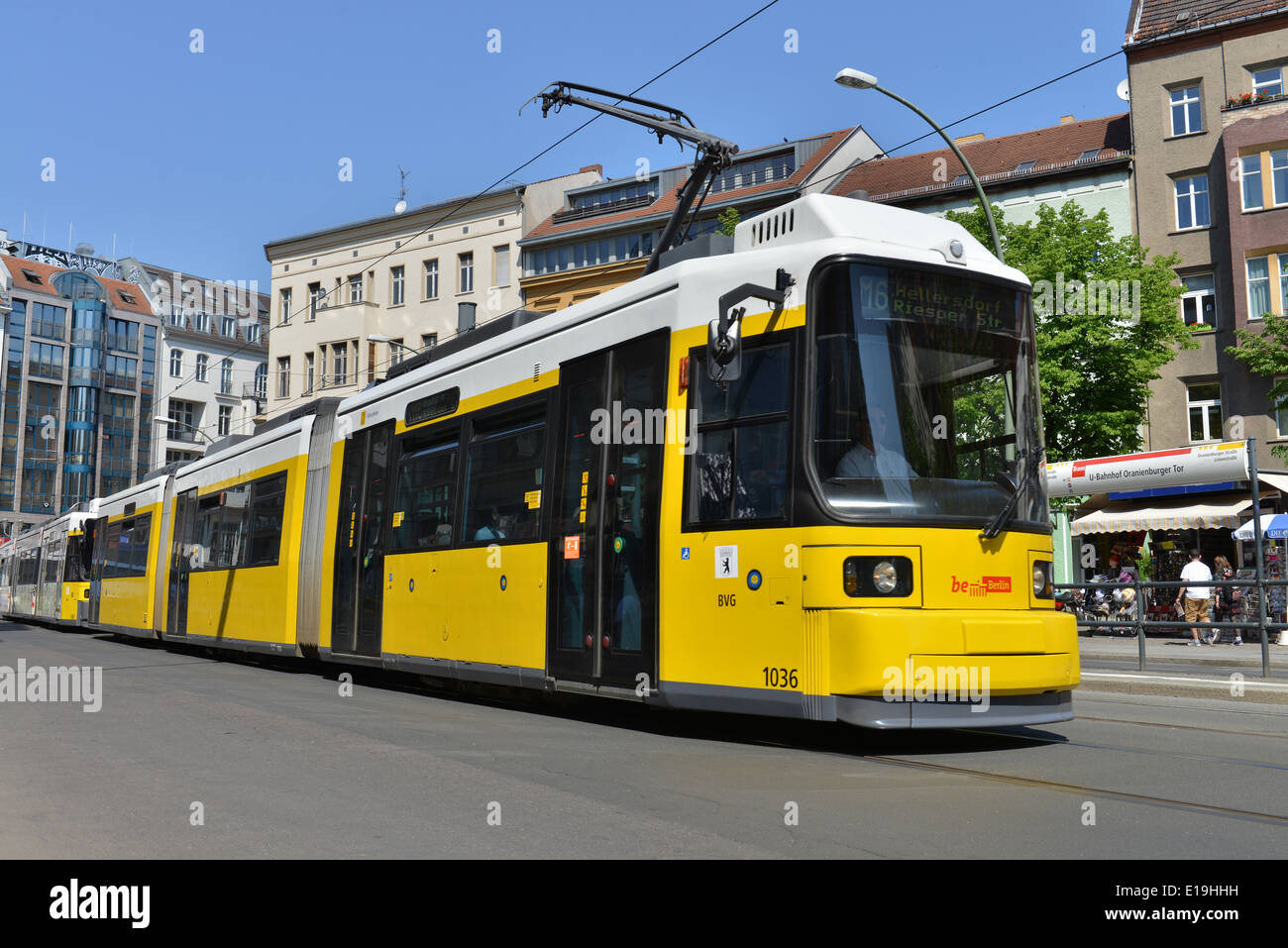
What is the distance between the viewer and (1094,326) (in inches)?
1125

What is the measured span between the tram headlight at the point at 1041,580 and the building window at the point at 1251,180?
95.0 ft

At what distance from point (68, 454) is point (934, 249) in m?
86.7

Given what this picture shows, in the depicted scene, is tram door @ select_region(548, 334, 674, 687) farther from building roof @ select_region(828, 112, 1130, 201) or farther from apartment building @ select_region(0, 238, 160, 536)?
apartment building @ select_region(0, 238, 160, 536)

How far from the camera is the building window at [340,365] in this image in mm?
54281

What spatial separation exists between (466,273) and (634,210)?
8.14 meters

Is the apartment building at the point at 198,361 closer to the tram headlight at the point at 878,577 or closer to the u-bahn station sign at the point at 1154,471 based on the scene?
the u-bahn station sign at the point at 1154,471

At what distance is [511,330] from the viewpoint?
10516 mm

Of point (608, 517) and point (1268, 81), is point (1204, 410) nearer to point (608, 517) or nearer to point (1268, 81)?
point (1268, 81)

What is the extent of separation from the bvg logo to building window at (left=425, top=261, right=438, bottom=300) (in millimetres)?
47538

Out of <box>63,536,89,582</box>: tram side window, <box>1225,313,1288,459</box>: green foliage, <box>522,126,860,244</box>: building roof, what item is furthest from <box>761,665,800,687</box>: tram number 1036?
<box>522,126,860,244</box>: building roof

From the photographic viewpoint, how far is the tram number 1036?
7.10 metres

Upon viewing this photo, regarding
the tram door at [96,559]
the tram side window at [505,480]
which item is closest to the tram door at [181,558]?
the tram door at [96,559]

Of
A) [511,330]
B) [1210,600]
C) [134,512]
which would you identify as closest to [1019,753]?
[511,330]

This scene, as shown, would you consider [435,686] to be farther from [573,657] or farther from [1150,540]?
[1150,540]
